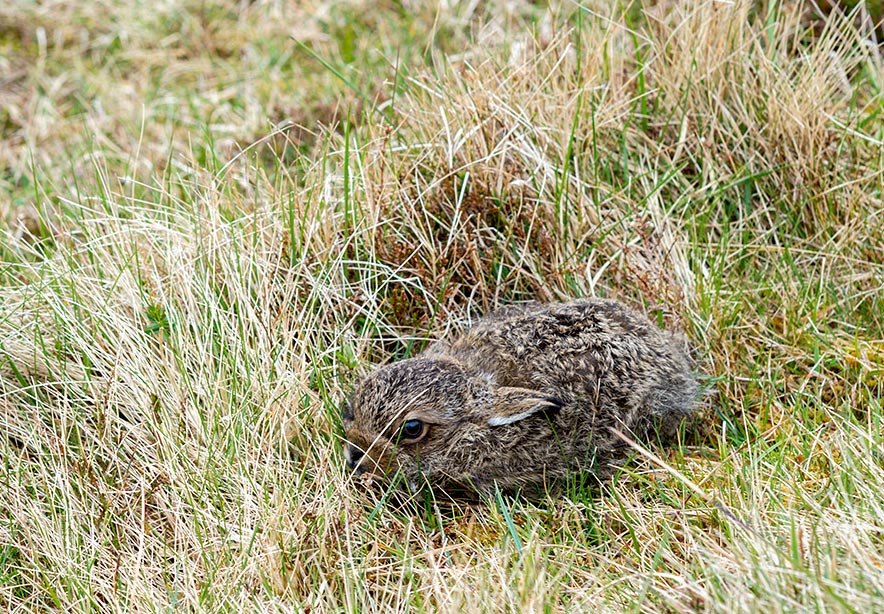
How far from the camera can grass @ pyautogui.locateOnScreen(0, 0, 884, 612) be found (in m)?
3.83

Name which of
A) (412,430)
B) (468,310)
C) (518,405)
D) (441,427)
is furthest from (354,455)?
(468,310)

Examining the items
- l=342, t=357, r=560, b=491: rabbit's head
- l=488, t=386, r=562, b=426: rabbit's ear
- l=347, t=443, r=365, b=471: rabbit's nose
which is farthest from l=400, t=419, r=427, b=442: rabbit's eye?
l=488, t=386, r=562, b=426: rabbit's ear

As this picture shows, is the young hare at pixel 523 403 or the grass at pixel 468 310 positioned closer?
the grass at pixel 468 310

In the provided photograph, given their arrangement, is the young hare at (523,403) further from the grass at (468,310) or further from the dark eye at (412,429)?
the grass at (468,310)

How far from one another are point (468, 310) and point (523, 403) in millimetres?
955

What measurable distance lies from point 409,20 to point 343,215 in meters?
3.02

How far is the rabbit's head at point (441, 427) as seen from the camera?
4254 mm

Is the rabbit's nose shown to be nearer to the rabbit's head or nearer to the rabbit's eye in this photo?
the rabbit's head

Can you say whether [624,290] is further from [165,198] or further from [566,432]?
[165,198]

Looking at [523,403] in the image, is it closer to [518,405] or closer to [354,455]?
[518,405]

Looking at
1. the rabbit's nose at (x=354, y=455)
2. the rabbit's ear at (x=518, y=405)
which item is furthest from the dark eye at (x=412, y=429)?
the rabbit's ear at (x=518, y=405)

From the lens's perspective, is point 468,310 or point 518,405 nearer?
point 518,405

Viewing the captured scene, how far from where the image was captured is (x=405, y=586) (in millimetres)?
3949

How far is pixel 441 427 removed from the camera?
434 cm
